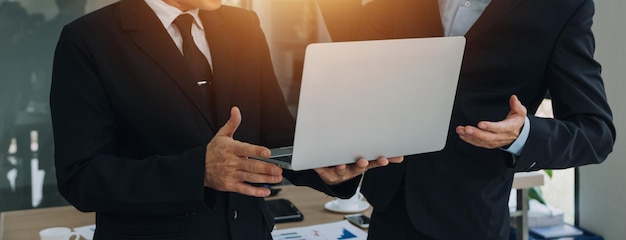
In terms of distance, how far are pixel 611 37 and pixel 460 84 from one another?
1754mm

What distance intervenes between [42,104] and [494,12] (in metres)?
2.09

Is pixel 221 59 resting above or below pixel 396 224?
above

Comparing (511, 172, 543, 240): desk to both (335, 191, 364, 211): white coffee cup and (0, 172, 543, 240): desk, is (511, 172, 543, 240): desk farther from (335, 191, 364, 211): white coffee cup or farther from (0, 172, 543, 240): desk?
(335, 191, 364, 211): white coffee cup

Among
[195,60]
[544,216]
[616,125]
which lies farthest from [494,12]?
[544,216]

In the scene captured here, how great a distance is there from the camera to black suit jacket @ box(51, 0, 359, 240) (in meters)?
1.12

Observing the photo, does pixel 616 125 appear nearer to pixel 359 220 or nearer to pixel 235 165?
pixel 359 220

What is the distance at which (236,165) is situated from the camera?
3.34ft

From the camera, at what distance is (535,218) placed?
2969mm

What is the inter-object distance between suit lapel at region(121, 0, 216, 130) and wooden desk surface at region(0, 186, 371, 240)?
2.96ft

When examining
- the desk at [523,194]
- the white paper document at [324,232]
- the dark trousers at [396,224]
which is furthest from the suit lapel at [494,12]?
the desk at [523,194]

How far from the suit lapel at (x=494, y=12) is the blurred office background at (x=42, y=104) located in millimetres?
1640

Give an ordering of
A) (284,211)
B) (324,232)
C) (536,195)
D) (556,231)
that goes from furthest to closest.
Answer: (536,195) → (556,231) → (284,211) → (324,232)

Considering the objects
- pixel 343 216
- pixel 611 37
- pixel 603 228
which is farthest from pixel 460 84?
pixel 603 228

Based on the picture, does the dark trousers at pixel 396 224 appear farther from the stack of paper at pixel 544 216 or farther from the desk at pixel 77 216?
the stack of paper at pixel 544 216
